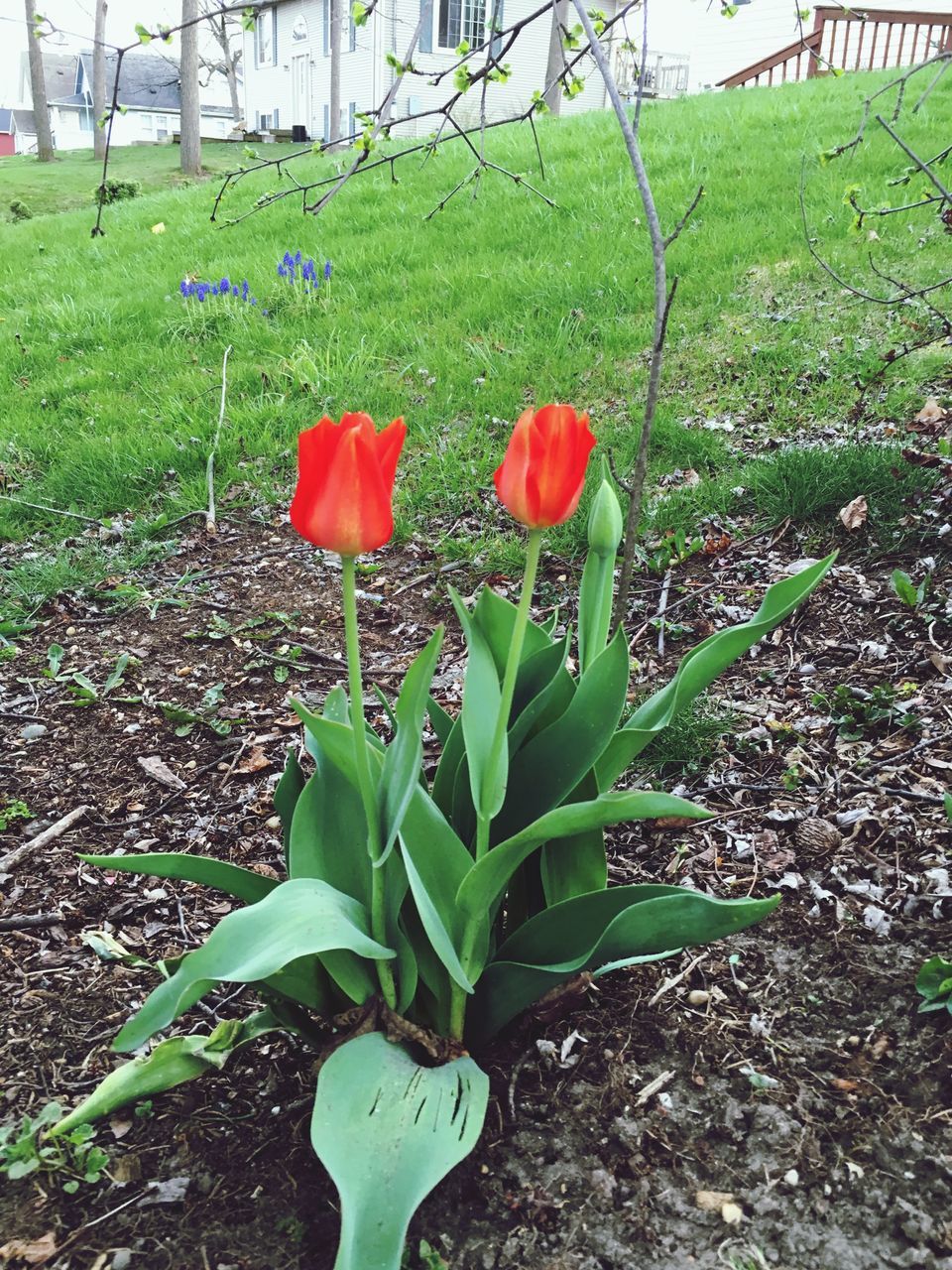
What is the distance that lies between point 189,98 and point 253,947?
20.0m

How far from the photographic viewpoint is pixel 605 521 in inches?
60.8

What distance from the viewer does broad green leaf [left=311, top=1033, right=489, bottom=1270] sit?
40.0 inches

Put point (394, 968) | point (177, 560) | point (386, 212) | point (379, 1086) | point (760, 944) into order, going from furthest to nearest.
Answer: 1. point (386, 212)
2. point (177, 560)
3. point (760, 944)
4. point (394, 968)
5. point (379, 1086)

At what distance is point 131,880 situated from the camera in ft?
6.84

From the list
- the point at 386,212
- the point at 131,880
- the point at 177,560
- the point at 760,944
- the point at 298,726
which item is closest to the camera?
the point at 760,944

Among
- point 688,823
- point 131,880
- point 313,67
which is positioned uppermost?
point 313,67

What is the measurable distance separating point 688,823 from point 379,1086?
3.56 ft

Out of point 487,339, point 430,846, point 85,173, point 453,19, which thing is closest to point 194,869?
point 430,846

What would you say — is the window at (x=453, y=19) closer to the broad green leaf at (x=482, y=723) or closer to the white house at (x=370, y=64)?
the white house at (x=370, y=64)

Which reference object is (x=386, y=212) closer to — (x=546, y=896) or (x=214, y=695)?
(x=214, y=695)

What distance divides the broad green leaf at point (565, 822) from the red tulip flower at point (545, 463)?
36 centimetres

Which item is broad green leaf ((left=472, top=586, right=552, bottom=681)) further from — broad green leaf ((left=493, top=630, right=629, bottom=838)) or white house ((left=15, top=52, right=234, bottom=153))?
white house ((left=15, top=52, right=234, bottom=153))

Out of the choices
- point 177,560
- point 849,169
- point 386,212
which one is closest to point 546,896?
point 177,560

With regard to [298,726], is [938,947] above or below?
above
